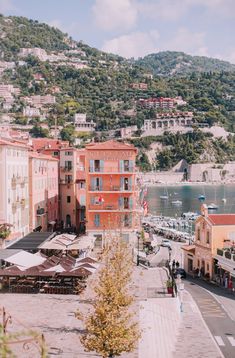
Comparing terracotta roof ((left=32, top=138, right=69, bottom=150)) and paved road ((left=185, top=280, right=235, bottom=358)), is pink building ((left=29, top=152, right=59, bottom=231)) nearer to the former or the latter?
terracotta roof ((left=32, top=138, right=69, bottom=150))

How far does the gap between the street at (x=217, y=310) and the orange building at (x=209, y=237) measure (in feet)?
5.11

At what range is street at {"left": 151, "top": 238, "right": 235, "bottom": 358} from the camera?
22.0 meters

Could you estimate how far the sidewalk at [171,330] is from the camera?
19938mm

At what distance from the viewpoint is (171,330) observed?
74.5 feet

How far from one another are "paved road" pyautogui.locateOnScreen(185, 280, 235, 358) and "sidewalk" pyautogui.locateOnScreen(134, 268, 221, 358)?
0.31 meters

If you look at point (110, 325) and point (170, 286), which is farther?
point (170, 286)

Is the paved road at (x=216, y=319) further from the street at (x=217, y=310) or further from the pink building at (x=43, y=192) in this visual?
the pink building at (x=43, y=192)

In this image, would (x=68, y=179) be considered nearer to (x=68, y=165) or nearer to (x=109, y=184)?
(x=68, y=165)

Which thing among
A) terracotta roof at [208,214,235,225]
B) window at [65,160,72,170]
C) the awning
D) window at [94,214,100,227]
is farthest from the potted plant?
window at [65,160,72,170]

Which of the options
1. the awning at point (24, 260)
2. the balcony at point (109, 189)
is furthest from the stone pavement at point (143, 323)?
the balcony at point (109, 189)

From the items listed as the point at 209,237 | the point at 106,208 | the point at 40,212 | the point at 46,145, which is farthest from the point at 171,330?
the point at 46,145

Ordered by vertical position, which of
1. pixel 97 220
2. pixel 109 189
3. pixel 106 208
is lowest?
pixel 97 220

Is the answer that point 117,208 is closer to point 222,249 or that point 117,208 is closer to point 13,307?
point 222,249

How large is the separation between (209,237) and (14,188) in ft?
46.6
